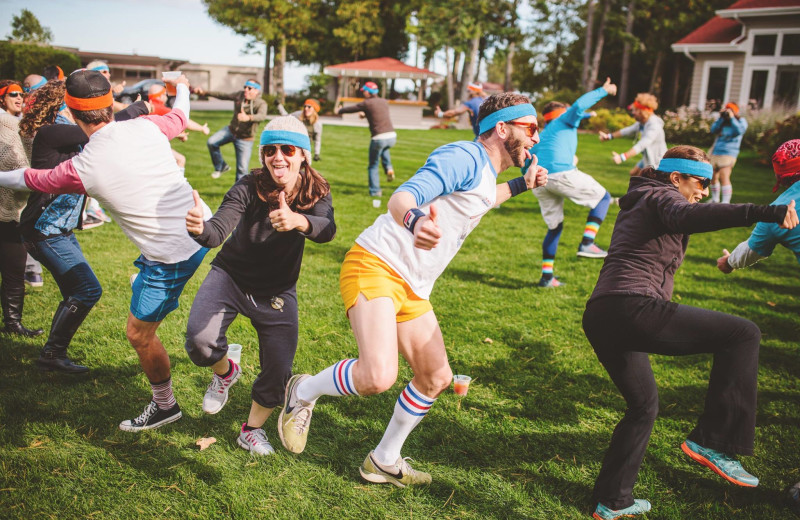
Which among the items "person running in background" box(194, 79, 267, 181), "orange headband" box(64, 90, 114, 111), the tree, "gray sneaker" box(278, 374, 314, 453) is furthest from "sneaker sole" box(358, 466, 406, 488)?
the tree

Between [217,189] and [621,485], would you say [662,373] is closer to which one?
[621,485]

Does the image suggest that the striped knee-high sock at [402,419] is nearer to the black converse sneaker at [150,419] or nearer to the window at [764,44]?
the black converse sneaker at [150,419]

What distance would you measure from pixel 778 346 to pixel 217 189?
31.9 ft

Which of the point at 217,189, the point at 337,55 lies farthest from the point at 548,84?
the point at 217,189

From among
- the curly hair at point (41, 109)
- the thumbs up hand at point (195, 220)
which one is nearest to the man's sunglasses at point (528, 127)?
the thumbs up hand at point (195, 220)

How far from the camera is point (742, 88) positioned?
29219 millimetres

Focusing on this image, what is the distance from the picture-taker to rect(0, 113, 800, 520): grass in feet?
10.6

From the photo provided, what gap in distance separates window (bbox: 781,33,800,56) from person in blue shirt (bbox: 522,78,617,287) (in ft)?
89.9

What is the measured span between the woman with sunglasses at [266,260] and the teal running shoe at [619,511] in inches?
77.0

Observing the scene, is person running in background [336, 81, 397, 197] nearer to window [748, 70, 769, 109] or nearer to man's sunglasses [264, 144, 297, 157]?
man's sunglasses [264, 144, 297, 157]

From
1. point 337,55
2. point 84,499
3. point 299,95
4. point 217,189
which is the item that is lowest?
point 84,499

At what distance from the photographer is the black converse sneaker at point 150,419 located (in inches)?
147

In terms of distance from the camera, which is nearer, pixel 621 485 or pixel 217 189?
pixel 621 485

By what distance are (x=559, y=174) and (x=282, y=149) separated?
4737 mm
